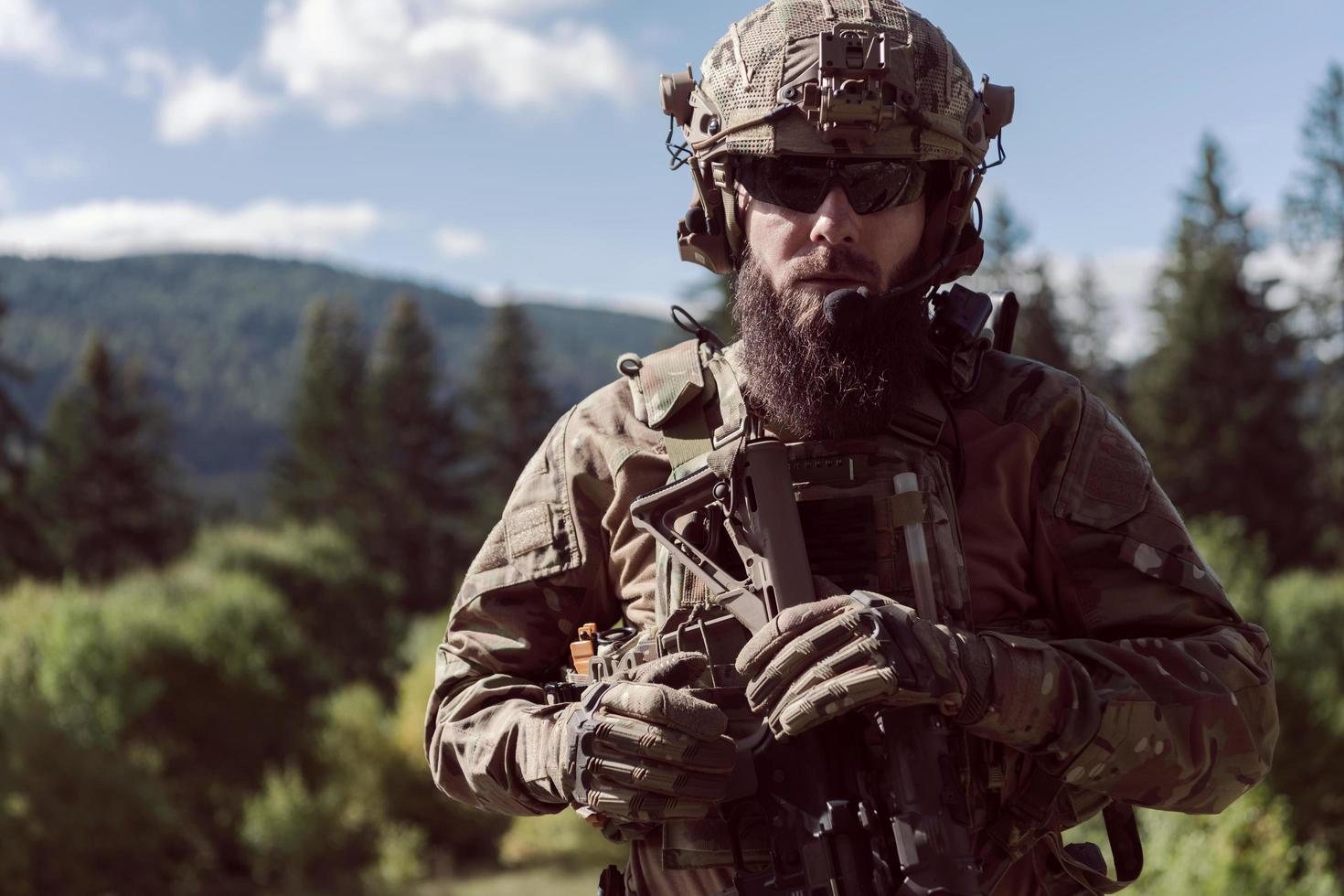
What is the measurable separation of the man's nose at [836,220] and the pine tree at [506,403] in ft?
152

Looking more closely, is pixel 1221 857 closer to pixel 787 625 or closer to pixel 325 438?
pixel 787 625

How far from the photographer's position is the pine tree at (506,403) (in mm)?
49188

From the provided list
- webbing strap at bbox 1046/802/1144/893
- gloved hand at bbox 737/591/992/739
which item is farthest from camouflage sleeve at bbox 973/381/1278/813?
webbing strap at bbox 1046/802/1144/893

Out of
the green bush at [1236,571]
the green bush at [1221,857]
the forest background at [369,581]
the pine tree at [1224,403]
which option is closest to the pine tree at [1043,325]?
the forest background at [369,581]

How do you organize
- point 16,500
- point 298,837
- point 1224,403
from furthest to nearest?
point 1224,403 < point 16,500 < point 298,837

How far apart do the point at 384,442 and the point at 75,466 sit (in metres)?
12.2

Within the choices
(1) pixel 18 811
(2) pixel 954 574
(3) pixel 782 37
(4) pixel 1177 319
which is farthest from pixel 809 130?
(4) pixel 1177 319

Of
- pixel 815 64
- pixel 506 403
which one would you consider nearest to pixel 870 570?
pixel 815 64

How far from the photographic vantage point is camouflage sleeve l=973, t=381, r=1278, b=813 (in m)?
2.49

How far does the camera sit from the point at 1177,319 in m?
37.4

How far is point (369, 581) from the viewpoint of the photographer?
43438 millimetres

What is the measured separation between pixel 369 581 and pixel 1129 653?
42602mm

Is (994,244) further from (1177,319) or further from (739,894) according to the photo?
(739,894)

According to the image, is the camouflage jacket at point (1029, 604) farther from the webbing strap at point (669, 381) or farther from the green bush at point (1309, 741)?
the green bush at point (1309, 741)
